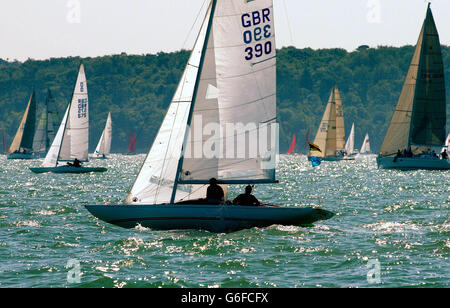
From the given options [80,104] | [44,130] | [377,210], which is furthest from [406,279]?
[44,130]

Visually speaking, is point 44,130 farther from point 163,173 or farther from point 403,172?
point 163,173

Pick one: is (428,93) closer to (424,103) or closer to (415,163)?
(424,103)

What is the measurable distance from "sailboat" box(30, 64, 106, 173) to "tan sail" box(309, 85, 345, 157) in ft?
109

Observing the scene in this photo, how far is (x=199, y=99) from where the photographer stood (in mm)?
19922

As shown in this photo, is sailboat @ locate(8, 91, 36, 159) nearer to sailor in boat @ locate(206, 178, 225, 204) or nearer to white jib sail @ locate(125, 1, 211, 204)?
white jib sail @ locate(125, 1, 211, 204)

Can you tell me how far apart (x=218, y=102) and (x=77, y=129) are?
32536 mm

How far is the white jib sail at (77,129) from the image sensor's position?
166 feet

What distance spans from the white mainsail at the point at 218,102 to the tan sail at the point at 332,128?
2344 inches

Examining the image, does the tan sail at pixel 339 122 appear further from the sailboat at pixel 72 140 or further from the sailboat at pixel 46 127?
the sailboat at pixel 72 140

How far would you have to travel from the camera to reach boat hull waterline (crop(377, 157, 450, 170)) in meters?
53.8

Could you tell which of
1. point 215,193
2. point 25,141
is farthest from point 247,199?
point 25,141
